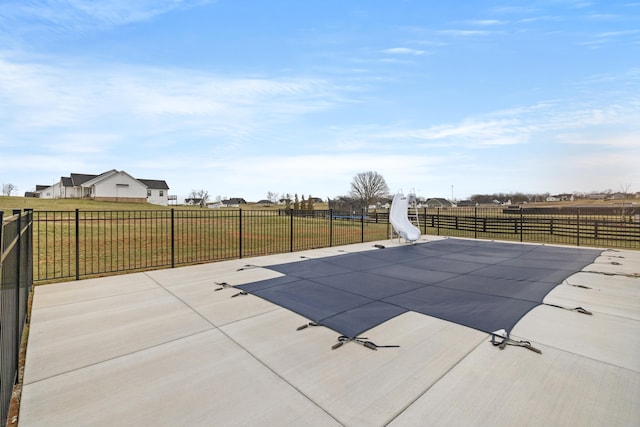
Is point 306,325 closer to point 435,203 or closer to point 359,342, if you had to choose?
point 359,342

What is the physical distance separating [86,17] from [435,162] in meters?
22.3

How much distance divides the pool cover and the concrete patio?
258mm

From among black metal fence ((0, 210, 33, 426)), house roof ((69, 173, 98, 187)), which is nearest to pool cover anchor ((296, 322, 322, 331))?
black metal fence ((0, 210, 33, 426))

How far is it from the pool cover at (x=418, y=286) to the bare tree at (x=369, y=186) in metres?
39.9

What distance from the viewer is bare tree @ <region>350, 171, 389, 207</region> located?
157 ft

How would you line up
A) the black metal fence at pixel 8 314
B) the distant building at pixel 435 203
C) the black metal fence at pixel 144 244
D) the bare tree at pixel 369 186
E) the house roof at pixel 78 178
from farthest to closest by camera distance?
the bare tree at pixel 369 186, the distant building at pixel 435 203, the house roof at pixel 78 178, the black metal fence at pixel 144 244, the black metal fence at pixel 8 314

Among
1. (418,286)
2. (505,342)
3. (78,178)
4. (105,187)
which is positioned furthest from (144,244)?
(78,178)

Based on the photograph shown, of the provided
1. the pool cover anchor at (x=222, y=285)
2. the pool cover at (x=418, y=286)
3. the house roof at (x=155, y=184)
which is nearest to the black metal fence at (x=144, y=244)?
the pool cover anchor at (x=222, y=285)

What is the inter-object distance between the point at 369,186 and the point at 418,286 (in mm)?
44183

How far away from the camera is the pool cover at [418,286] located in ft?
11.7

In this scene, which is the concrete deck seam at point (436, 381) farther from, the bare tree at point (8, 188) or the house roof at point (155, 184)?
the bare tree at point (8, 188)

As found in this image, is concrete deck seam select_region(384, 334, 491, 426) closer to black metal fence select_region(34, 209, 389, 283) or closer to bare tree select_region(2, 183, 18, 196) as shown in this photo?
black metal fence select_region(34, 209, 389, 283)

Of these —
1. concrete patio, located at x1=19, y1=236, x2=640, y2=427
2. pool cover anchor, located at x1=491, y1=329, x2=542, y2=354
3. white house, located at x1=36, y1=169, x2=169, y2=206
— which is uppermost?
white house, located at x1=36, y1=169, x2=169, y2=206

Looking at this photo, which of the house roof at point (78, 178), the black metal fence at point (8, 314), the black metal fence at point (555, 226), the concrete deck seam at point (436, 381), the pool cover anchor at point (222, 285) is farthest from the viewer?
the house roof at point (78, 178)
